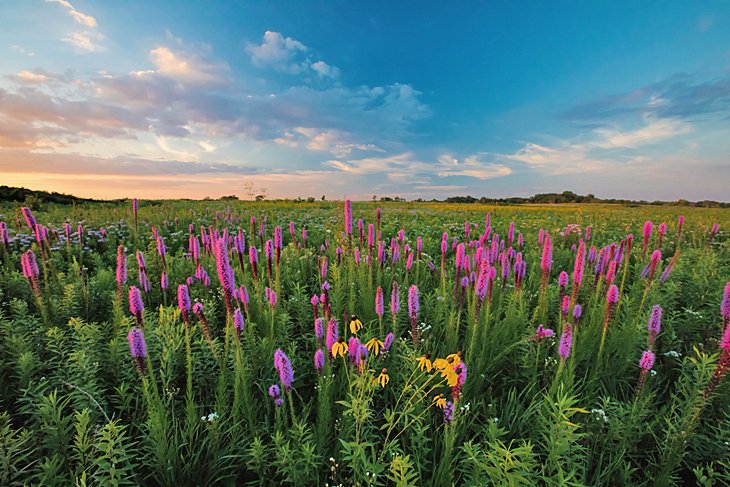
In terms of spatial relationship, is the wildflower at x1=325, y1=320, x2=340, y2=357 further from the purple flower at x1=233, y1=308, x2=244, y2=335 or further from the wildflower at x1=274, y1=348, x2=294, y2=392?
the purple flower at x1=233, y1=308, x2=244, y2=335

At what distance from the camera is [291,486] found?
202cm

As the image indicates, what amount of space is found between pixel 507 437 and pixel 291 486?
4.59 feet

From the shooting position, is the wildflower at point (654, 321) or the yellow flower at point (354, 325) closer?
the yellow flower at point (354, 325)

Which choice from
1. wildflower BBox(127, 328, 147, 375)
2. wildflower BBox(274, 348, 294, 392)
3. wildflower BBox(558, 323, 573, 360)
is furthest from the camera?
wildflower BBox(558, 323, 573, 360)

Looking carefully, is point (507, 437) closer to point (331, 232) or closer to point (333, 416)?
point (333, 416)

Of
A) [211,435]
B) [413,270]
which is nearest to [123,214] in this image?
[413,270]

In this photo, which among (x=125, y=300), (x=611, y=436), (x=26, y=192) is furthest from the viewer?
(x=26, y=192)

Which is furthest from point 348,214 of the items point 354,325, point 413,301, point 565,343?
point 565,343

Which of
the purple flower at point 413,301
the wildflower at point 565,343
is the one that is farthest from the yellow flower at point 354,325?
the wildflower at point 565,343

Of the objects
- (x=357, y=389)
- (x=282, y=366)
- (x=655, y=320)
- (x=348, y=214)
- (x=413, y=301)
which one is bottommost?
(x=357, y=389)

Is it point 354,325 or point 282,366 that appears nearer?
point 282,366

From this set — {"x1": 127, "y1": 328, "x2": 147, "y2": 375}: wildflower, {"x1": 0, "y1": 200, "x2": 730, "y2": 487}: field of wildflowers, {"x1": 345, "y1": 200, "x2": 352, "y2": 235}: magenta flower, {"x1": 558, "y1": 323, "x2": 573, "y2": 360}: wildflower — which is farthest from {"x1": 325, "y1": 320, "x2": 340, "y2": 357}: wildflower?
{"x1": 345, "y1": 200, "x2": 352, "y2": 235}: magenta flower

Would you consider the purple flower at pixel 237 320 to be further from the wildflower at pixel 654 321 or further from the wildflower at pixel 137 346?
the wildflower at pixel 654 321

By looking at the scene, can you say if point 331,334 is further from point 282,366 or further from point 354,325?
point 282,366
